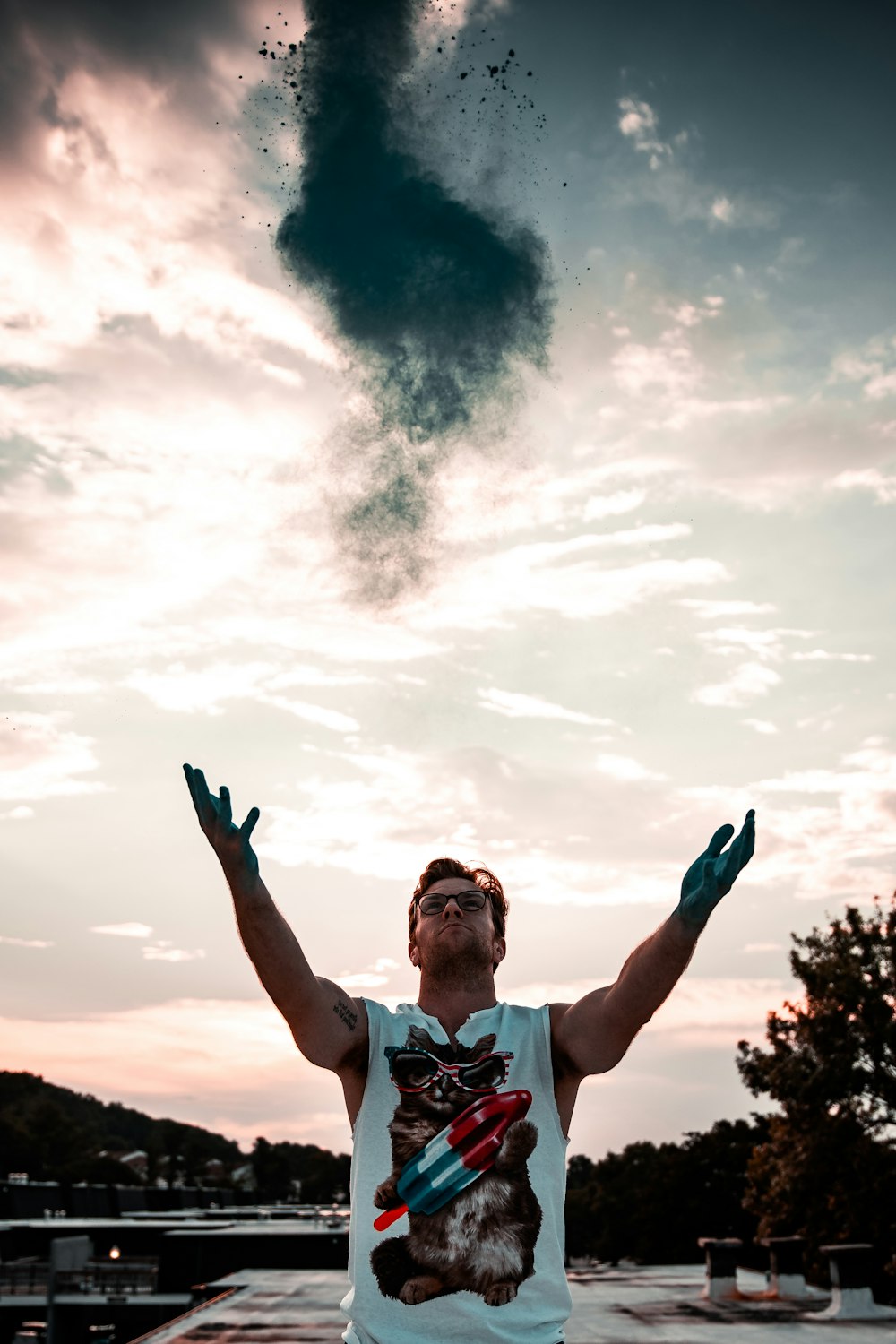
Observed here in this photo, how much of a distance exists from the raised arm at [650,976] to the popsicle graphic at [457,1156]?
0.89 ft

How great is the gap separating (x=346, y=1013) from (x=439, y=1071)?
0.38 m

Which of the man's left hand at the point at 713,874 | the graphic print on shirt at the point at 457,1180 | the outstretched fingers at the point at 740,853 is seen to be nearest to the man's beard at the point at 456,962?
the graphic print on shirt at the point at 457,1180

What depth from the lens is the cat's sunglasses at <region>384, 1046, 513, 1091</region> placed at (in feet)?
13.0

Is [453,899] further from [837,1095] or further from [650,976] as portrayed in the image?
[837,1095]

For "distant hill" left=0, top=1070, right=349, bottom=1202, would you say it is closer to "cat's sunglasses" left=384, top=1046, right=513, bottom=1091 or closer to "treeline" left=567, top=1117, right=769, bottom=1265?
"treeline" left=567, top=1117, right=769, bottom=1265

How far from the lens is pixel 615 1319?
17.5 metres

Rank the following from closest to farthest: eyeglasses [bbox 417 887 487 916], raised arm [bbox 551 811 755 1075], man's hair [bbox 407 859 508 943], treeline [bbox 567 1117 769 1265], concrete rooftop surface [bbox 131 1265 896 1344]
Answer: raised arm [bbox 551 811 755 1075] < eyeglasses [bbox 417 887 487 916] < man's hair [bbox 407 859 508 943] < concrete rooftop surface [bbox 131 1265 896 1344] < treeline [bbox 567 1117 769 1265]

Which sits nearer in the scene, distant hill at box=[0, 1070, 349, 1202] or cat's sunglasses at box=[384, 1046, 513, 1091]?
cat's sunglasses at box=[384, 1046, 513, 1091]

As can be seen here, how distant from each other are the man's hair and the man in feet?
1.56

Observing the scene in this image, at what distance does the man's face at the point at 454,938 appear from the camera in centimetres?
439

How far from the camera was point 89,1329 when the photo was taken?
123 feet

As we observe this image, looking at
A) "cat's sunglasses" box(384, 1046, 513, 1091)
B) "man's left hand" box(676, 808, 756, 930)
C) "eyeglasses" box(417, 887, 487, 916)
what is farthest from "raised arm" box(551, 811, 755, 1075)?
"eyeglasses" box(417, 887, 487, 916)

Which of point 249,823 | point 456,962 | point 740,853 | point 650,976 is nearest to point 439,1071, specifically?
point 456,962

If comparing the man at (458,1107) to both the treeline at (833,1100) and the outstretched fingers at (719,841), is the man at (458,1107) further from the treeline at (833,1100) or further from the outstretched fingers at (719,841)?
the treeline at (833,1100)
